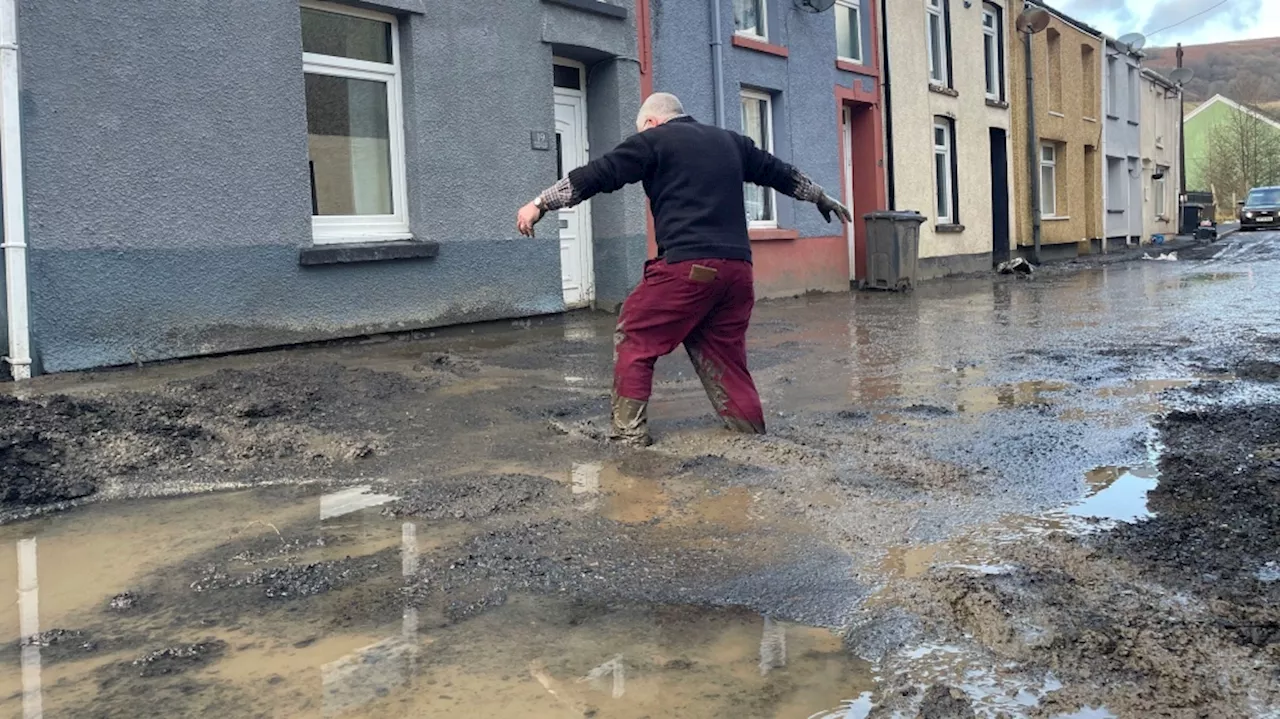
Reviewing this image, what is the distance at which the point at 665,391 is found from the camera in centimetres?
677

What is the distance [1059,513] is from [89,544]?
11.1 ft

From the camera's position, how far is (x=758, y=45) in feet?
46.7

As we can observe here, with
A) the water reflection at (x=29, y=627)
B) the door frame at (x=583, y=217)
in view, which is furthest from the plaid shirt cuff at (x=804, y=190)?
the door frame at (x=583, y=217)

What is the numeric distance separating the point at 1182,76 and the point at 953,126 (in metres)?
22.2

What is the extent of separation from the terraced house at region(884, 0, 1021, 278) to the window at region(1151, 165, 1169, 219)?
Answer: 1675cm

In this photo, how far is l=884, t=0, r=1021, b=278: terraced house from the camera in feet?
59.8

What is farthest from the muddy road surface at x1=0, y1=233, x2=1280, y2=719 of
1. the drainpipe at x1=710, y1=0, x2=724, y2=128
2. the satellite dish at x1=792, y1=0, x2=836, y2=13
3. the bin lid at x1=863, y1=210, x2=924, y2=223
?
the satellite dish at x1=792, y1=0, x2=836, y2=13

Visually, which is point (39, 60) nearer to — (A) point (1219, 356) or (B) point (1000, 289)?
(A) point (1219, 356)

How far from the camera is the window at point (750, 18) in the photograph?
1424 centimetres

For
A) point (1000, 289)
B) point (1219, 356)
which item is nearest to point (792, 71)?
point (1000, 289)

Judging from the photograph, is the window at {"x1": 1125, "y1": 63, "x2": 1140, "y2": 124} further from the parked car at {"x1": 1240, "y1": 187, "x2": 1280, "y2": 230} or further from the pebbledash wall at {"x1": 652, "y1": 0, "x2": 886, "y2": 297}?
the pebbledash wall at {"x1": 652, "y1": 0, "x2": 886, "y2": 297}

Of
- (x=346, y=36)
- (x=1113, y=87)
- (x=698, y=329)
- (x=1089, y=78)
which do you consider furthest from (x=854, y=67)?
(x=1113, y=87)

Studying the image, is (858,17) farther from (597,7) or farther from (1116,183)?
(1116,183)

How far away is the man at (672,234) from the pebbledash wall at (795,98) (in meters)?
7.63
